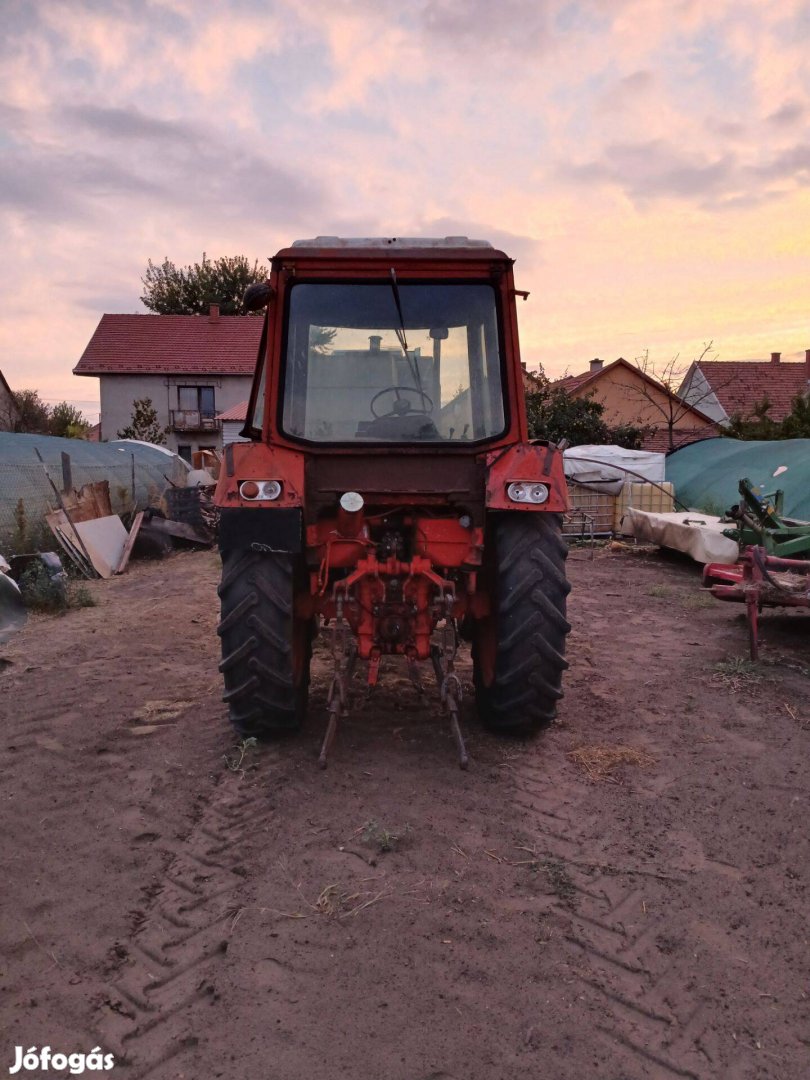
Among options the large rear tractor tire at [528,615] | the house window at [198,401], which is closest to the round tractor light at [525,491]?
the large rear tractor tire at [528,615]

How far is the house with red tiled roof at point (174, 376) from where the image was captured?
1374 inches

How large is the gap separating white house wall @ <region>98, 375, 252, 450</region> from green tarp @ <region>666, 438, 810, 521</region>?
23.6 metres

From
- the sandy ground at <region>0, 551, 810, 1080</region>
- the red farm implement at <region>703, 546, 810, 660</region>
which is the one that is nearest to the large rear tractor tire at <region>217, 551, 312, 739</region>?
A: the sandy ground at <region>0, 551, 810, 1080</region>

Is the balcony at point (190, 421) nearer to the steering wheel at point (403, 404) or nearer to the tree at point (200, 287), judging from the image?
the tree at point (200, 287)

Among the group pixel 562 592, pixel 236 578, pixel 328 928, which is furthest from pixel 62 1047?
pixel 562 592

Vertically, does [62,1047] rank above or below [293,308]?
below

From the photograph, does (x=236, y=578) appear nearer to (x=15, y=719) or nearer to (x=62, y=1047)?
(x=15, y=719)

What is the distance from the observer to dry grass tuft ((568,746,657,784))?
3961 mm

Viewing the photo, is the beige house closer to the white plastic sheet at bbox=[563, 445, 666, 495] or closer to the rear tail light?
the white plastic sheet at bbox=[563, 445, 666, 495]

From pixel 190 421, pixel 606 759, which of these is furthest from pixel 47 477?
pixel 190 421

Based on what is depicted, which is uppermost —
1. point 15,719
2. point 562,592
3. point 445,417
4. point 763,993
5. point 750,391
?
point 750,391

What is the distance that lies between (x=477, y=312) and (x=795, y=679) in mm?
3329

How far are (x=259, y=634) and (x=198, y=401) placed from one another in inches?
1313

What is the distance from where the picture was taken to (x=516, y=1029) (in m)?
2.21
